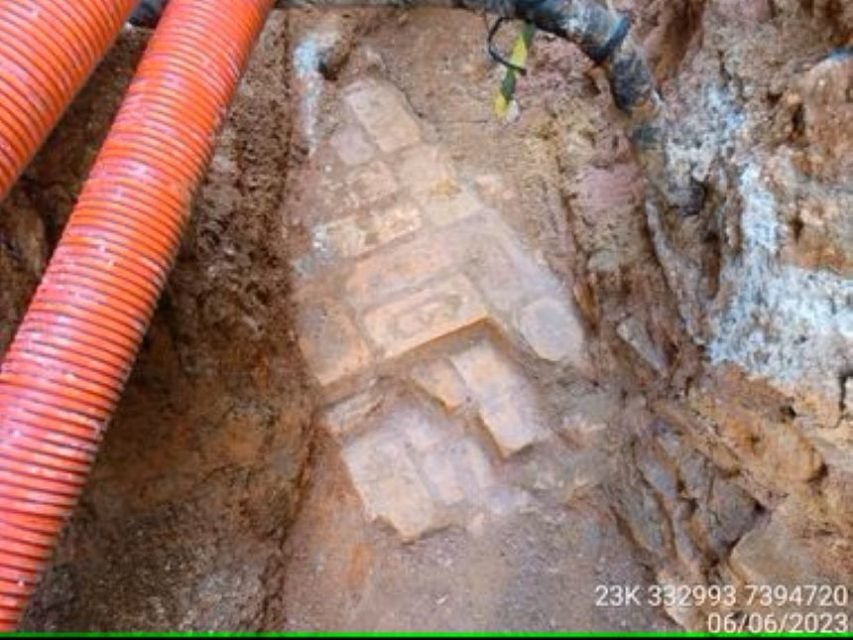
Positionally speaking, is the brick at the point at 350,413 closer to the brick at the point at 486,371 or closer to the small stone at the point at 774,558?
the brick at the point at 486,371

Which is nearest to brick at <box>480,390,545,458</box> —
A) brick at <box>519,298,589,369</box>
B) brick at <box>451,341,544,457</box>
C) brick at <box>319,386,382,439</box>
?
brick at <box>451,341,544,457</box>

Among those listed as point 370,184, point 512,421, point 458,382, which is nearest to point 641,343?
point 512,421

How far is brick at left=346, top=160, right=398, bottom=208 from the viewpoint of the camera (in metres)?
4.41

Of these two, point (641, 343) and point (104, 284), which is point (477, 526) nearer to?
point (641, 343)

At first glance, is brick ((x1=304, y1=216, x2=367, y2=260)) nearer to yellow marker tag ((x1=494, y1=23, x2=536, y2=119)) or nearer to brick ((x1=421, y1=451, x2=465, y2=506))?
yellow marker tag ((x1=494, y1=23, x2=536, y2=119))

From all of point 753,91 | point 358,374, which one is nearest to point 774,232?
point 753,91

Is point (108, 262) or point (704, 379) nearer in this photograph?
point (108, 262)

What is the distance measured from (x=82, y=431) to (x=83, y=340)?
10.3 inches

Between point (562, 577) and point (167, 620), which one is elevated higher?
point (562, 577)

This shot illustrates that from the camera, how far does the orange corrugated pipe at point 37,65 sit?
2.89m

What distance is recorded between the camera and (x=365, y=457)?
3.81 m

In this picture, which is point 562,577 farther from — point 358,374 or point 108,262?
point 108,262

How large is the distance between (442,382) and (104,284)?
1560mm

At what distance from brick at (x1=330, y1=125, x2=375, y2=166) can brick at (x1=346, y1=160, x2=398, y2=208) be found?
0.06 meters
